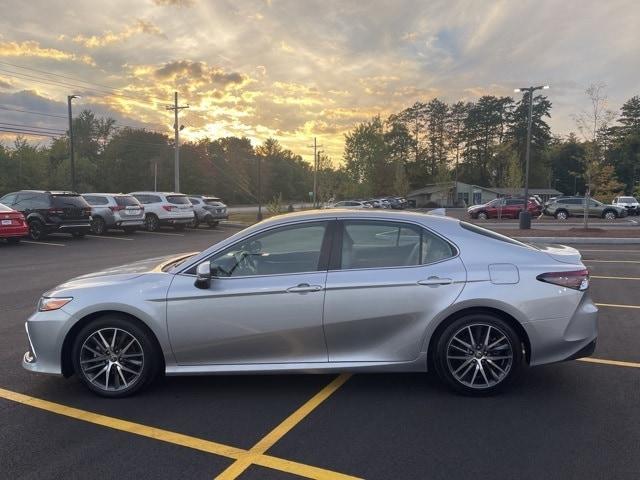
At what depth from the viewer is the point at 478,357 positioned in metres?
3.98

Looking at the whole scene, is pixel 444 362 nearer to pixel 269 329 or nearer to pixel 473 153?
pixel 269 329

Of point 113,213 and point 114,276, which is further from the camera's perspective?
point 113,213

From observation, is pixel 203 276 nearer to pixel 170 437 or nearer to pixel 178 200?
pixel 170 437

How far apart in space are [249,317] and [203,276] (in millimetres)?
485

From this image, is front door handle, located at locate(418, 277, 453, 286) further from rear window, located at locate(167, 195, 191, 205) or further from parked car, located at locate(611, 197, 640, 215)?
parked car, located at locate(611, 197, 640, 215)

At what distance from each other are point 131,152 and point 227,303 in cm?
8767

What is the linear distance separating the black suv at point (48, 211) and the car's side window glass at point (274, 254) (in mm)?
15693

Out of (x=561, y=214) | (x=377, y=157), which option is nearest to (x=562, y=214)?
(x=561, y=214)

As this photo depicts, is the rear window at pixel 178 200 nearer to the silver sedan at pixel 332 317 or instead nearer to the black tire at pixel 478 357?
the silver sedan at pixel 332 317

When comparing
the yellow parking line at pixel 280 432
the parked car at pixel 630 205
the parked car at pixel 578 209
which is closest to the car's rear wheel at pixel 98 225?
the yellow parking line at pixel 280 432

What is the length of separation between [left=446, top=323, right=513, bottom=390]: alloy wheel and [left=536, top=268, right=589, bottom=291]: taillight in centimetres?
59

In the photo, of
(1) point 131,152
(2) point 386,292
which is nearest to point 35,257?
(2) point 386,292

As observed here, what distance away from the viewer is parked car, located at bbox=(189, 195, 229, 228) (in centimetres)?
2581

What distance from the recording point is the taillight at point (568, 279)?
13.1 ft
